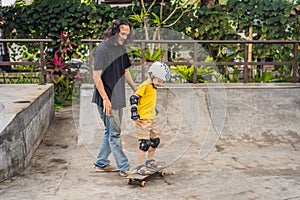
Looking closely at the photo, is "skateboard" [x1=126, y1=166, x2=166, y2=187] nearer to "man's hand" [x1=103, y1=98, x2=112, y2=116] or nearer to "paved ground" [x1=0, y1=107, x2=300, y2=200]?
"paved ground" [x1=0, y1=107, x2=300, y2=200]

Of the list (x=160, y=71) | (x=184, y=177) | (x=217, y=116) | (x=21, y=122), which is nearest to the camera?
(x=160, y=71)

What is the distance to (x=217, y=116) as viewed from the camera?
6.57 meters

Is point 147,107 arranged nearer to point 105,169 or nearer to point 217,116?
point 105,169

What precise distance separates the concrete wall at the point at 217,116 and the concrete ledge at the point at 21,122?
0.58 metres

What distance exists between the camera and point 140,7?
8.56 metres

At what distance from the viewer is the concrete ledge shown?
448 centimetres

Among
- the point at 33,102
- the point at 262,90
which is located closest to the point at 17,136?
the point at 33,102

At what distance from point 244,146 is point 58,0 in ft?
15.6

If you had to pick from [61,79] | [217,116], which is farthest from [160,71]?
[61,79]

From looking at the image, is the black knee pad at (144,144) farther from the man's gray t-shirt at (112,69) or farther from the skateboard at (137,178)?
the man's gray t-shirt at (112,69)

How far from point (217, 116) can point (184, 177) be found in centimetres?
206

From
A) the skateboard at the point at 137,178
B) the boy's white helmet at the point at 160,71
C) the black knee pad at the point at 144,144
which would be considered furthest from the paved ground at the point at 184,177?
the boy's white helmet at the point at 160,71

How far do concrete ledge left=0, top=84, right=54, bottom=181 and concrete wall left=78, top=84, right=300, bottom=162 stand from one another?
58 centimetres

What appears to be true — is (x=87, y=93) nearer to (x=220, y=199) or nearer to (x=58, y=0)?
(x=58, y=0)
